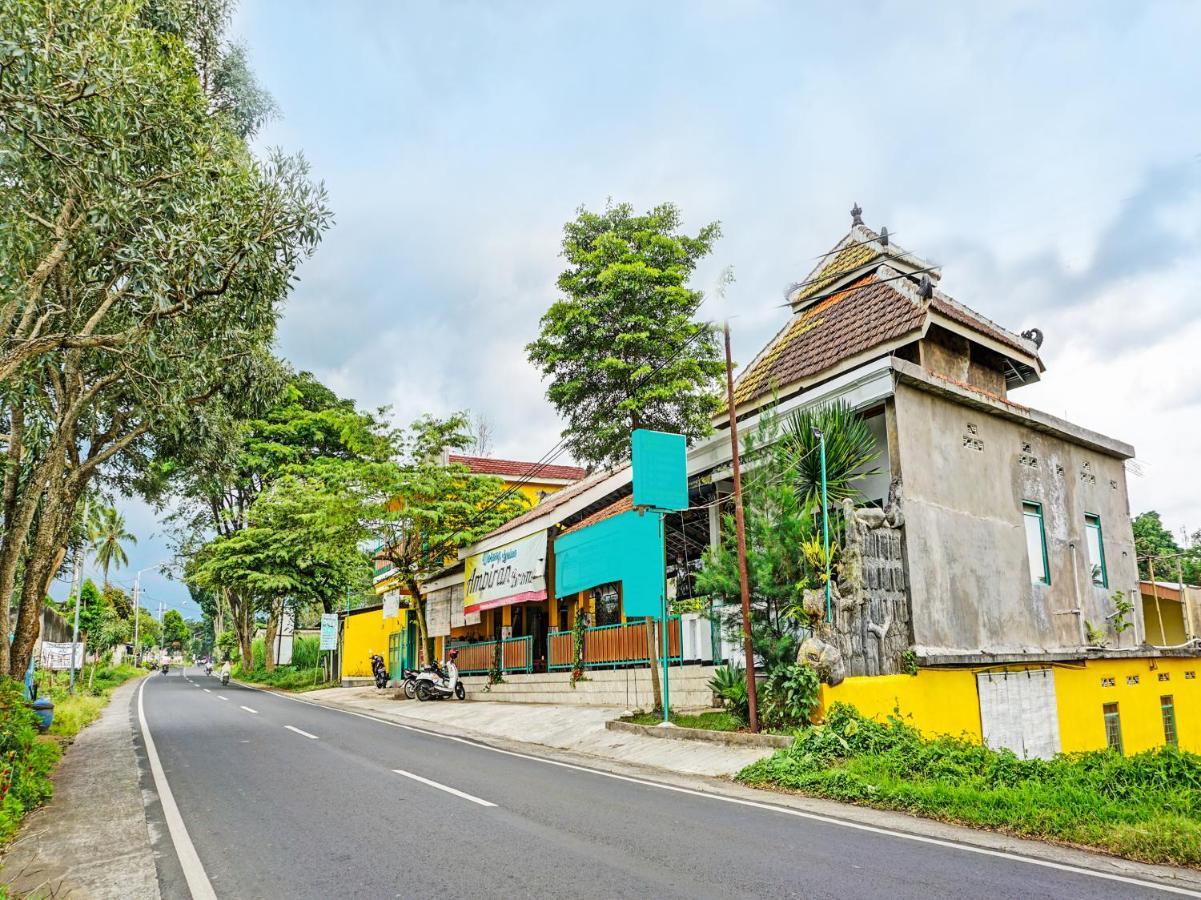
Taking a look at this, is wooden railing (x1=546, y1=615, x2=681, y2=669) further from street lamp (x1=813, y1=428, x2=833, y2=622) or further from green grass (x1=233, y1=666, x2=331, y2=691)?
green grass (x1=233, y1=666, x2=331, y2=691)

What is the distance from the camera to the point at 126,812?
28.1 ft

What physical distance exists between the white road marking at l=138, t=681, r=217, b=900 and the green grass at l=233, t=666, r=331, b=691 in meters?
25.8

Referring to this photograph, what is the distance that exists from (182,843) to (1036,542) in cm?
1432

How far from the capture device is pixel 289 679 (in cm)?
3838

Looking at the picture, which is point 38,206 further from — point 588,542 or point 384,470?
point 384,470

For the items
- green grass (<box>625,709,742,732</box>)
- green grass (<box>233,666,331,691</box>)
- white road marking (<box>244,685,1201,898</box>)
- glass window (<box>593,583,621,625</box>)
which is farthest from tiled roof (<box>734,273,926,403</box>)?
green grass (<box>233,666,331,691</box>)

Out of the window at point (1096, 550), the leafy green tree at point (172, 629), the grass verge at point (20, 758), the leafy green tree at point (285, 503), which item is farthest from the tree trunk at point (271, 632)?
the leafy green tree at point (172, 629)

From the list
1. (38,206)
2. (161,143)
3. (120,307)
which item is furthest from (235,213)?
(120,307)

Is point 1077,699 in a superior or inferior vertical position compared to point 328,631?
inferior

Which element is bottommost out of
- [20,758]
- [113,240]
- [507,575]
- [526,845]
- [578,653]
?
[526,845]

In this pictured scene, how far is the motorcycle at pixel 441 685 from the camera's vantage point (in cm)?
2362

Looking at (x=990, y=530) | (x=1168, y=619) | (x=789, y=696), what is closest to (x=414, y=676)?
(x=789, y=696)

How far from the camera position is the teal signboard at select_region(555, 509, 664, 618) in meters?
15.2

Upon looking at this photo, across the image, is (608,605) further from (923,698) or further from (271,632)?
(271,632)
